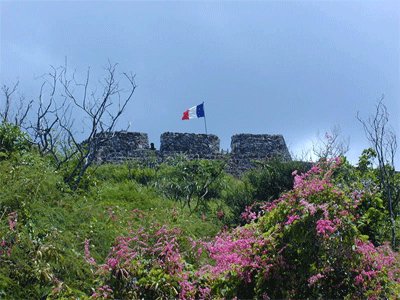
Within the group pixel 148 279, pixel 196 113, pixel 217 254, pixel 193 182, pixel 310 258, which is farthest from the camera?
pixel 196 113

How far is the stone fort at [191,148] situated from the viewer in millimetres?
16375

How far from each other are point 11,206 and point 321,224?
4232mm

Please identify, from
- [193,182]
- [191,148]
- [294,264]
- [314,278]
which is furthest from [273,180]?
[191,148]

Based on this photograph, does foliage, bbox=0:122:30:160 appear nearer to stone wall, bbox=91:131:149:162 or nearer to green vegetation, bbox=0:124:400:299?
green vegetation, bbox=0:124:400:299

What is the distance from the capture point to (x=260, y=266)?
4.24 meters

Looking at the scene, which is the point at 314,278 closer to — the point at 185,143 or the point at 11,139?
the point at 11,139

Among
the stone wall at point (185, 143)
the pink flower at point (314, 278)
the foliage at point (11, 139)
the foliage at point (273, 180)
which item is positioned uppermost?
the stone wall at point (185, 143)

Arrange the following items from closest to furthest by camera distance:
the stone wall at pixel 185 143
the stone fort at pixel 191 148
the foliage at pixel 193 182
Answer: the foliage at pixel 193 182, the stone fort at pixel 191 148, the stone wall at pixel 185 143

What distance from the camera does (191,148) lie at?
1669 cm

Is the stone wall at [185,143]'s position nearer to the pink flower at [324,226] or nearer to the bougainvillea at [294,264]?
the bougainvillea at [294,264]

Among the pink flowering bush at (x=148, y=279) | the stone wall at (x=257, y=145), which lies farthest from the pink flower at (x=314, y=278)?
the stone wall at (x=257, y=145)

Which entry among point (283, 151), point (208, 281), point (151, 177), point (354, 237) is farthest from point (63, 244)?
point (283, 151)

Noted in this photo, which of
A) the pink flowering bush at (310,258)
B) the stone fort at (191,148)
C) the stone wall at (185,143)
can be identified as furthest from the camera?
the stone wall at (185,143)

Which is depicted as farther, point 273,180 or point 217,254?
point 273,180
